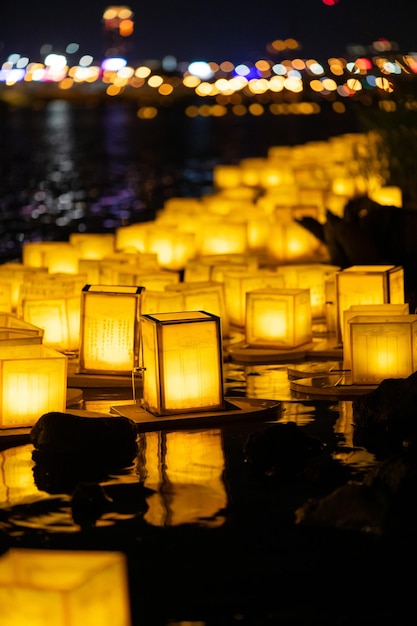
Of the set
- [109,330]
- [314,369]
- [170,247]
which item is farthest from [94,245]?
[314,369]

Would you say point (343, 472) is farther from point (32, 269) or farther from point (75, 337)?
point (32, 269)

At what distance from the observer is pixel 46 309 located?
29.1 ft

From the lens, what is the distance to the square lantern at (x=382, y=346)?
756 centimetres

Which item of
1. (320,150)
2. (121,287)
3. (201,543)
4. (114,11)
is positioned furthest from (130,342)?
(114,11)

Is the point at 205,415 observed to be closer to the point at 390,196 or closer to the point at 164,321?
the point at 164,321

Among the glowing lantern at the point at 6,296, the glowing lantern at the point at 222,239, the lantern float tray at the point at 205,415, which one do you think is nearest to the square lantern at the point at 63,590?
the lantern float tray at the point at 205,415

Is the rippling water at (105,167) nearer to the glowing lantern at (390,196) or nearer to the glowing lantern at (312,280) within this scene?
the glowing lantern at (390,196)

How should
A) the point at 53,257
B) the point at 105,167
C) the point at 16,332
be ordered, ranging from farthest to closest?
the point at 105,167 < the point at 53,257 < the point at 16,332

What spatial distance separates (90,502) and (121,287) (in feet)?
9.67

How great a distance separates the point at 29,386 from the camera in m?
6.80

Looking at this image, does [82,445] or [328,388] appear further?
[328,388]

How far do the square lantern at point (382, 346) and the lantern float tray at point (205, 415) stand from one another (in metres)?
0.60

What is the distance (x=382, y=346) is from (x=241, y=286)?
258 centimetres

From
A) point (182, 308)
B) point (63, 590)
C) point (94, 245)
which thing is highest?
point (94, 245)
